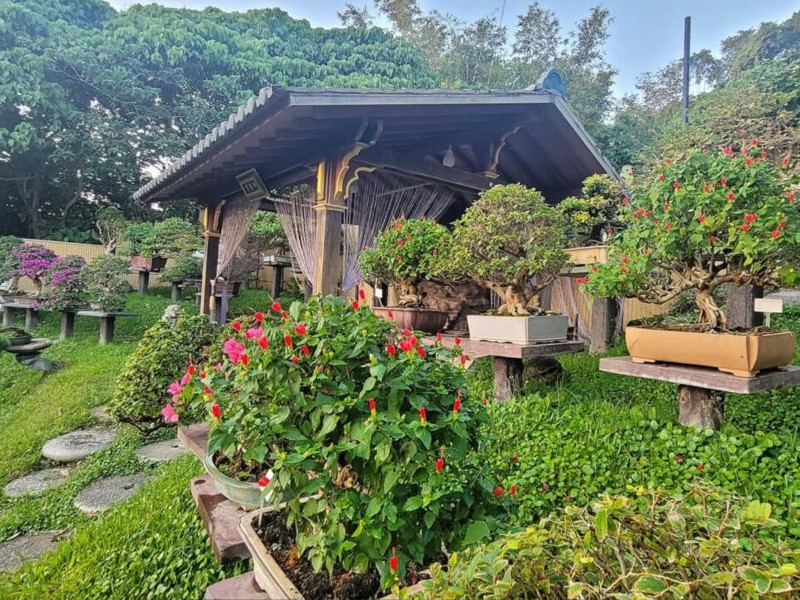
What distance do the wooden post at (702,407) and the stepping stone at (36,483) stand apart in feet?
13.1

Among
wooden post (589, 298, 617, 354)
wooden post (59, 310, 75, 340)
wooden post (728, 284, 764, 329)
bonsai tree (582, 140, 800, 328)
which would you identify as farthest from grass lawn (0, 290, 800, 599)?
wooden post (59, 310, 75, 340)

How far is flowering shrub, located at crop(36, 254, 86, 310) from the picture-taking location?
276 inches

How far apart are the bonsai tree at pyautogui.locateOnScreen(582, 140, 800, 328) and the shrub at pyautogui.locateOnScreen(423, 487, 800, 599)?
4.77ft

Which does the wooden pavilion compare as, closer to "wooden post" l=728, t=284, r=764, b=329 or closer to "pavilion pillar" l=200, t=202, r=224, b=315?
"pavilion pillar" l=200, t=202, r=224, b=315

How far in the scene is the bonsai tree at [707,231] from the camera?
6.34ft

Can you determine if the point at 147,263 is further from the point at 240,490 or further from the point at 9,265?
the point at 240,490

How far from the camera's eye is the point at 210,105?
13.6 m

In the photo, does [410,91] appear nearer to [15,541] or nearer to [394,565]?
[394,565]

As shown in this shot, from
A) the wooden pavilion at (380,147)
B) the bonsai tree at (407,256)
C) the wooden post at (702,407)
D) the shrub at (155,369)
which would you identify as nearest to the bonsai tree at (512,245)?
the bonsai tree at (407,256)

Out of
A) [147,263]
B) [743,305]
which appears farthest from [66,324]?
[743,305]

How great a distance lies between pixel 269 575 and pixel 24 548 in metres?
2.29

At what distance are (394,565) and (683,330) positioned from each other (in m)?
1.87

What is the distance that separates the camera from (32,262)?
24.7 feet

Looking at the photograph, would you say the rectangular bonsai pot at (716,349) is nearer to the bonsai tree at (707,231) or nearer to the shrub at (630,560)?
the bonsai tree at (707,231)
